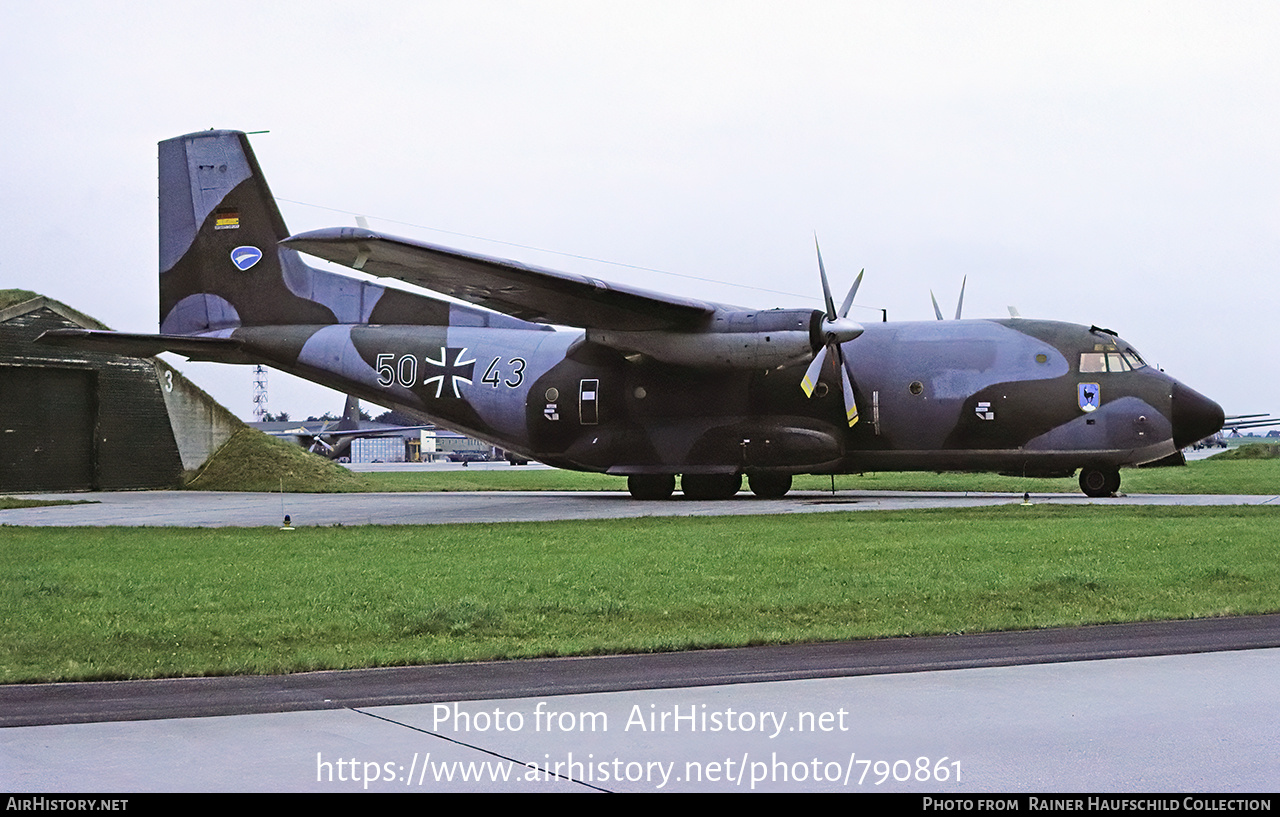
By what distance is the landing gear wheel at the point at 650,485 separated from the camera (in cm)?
2883

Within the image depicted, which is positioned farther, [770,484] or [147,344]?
[147,344]

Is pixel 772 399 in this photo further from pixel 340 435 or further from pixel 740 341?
pixel 340 435

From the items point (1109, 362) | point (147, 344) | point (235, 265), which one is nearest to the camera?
point (1109, 362)

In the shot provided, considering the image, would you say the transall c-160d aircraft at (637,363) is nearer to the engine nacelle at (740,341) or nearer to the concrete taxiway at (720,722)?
the engine nacelle at (740,341)

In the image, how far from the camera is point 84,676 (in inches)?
288

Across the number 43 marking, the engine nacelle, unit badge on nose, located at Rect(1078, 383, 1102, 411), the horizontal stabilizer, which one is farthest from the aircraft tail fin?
unit badge on nose, located at Rect(1078, 383, 1102, 411)

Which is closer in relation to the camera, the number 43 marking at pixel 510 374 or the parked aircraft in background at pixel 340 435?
the number 43 marking at pixel 510 374

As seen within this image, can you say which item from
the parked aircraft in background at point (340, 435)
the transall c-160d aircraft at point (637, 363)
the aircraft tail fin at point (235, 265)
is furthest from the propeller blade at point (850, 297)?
the parked aircraft in background at point (340, 435)

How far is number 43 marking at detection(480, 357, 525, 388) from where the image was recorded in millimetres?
29109

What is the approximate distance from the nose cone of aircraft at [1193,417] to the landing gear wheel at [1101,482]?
5.55ft

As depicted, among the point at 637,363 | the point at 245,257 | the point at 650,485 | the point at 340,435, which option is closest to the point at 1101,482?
the point at 650,485

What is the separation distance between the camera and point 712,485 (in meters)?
28.6

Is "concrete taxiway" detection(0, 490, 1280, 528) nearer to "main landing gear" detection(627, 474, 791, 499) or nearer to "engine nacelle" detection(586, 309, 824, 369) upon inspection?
"main landing gear" detection(627, 474, 791, 499)

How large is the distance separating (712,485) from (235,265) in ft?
47.6
